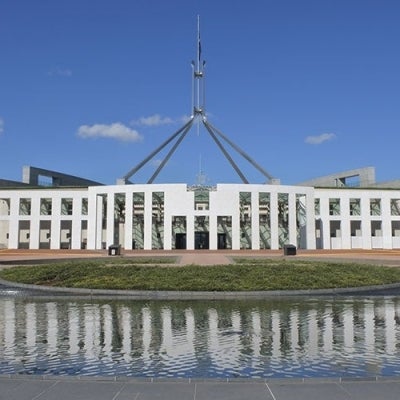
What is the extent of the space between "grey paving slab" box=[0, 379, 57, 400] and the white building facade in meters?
45.1

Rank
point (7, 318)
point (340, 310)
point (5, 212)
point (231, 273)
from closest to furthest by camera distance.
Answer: point (7, 318) < point (340, 310) < point (231, 273) < point (5, 212)

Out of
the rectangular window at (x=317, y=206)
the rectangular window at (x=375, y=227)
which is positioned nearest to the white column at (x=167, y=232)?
the rectangular window at (x=317, y=206)

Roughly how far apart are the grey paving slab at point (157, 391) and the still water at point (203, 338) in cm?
77

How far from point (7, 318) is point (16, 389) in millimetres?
6635

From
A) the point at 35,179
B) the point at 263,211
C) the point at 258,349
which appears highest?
the point at 35,179

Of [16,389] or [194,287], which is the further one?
[194,287]

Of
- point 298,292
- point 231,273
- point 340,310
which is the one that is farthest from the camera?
point 231,273

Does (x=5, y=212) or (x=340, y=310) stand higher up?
(x=5, y=212)

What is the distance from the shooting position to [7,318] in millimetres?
11602

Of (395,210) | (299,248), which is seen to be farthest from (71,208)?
(395,210)

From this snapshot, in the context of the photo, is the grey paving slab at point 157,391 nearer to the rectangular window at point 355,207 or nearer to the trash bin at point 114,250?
the trash bin at point 114,250

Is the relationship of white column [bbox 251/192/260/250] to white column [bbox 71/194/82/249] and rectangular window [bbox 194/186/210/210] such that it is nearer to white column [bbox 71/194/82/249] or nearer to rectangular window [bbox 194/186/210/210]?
rectangular window [bbox 194/186/210/210]

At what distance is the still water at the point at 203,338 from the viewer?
266 inches

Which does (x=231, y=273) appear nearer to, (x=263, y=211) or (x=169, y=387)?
(x=169, y=387)
